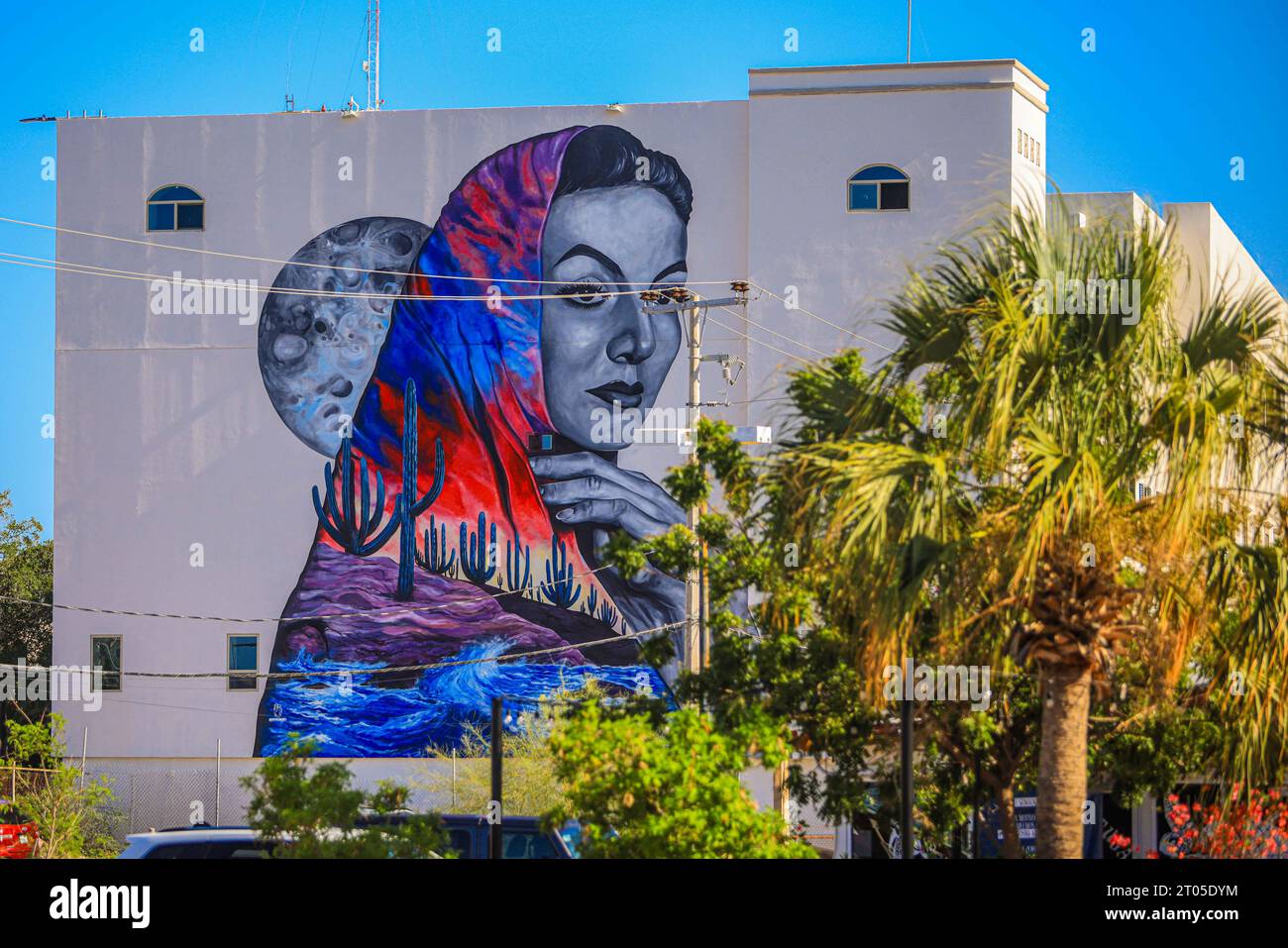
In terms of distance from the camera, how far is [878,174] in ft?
118

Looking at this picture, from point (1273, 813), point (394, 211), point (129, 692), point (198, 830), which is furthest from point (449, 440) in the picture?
point (1273, 813)

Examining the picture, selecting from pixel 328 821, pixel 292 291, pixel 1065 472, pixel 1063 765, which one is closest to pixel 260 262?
pixel 292 291

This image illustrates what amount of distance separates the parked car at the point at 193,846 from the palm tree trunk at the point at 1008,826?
7.05 meters

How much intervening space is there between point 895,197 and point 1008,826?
23.0 m

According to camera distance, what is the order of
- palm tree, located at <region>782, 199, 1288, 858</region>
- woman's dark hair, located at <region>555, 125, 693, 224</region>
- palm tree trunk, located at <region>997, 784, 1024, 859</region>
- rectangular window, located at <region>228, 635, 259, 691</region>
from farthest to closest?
rectangular window, located at <region>228, 635, 259, 691</region>
woman's dark hair, located at <region>555, 125, 693, 224</region>
palm tree trunk, located at <region>997, 784, 1024, 859</region>
palm tree, located at <region>782, 199, 1288, 858</region>

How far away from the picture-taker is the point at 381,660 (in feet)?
121

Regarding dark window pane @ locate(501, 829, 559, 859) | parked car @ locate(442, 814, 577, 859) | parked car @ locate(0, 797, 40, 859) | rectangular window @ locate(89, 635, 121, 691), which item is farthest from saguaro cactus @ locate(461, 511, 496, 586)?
dark window pane @ locate(501, 829, 559, 859)

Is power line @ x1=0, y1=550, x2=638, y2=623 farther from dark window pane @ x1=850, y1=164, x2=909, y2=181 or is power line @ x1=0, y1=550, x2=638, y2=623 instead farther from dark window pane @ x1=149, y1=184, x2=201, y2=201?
dark window pane @ x1=850, y1=164, x2=909, y2=181

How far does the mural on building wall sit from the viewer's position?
36.3 m

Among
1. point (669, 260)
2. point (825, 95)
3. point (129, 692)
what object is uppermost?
point (825, 95)

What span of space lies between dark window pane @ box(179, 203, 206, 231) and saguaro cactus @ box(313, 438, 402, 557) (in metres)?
6.89

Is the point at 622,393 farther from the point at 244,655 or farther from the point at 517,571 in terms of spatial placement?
the point at 244,655
